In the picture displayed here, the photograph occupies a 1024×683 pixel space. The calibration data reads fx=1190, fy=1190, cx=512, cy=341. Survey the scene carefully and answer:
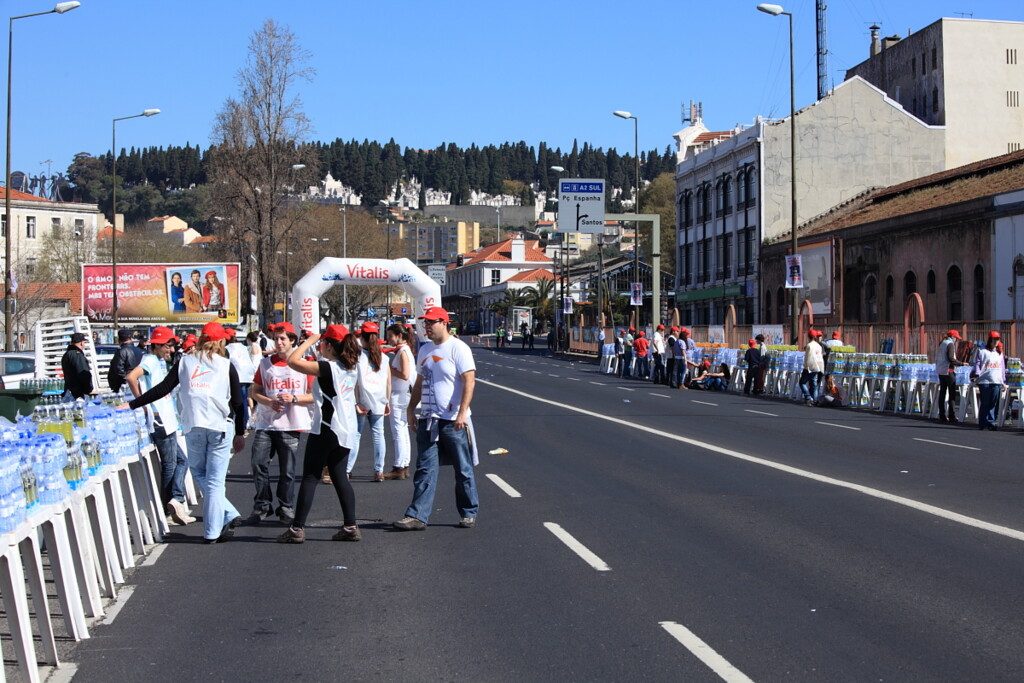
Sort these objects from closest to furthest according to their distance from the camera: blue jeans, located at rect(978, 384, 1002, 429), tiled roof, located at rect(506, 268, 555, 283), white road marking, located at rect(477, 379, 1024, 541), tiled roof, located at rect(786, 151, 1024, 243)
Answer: white road marking, located at rect(477, 379, 1024, 541), blue jeans, located at rect(978, 384, 1002, 429), tiled roof, located at rect(786, 151, 1024, 243), tiled roof, located at rect(506, 268, 555, 283)

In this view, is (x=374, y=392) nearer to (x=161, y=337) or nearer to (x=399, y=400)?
(x=399, y=400)

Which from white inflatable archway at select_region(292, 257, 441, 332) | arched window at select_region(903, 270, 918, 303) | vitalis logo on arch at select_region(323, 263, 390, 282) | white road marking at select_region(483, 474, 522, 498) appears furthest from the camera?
arched window at select_region(903, 270, 918, 303)

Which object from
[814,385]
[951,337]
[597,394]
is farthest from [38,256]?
[951,337]

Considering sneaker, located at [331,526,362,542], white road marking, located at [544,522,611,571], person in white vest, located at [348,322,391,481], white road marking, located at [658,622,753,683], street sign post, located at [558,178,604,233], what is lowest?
white road marking, located at [544,522,611,571]

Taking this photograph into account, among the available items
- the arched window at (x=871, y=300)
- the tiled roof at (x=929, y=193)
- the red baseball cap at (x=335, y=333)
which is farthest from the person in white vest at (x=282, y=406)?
the arched window at (x=871, y=300)

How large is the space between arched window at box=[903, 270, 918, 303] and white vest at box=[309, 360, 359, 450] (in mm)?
42335

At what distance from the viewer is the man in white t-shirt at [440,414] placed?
10.3 meters

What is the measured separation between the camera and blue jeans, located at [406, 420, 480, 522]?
10.3 m

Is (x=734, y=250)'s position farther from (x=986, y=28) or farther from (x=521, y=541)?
(x=521, y=541)

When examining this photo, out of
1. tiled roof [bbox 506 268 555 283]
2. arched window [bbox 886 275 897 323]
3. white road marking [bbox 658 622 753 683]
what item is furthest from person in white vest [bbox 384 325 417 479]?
tiled roof [bbox 506 268 555 283]

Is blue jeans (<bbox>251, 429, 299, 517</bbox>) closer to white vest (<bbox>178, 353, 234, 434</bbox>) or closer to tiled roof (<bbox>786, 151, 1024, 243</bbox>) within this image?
white vest (<bbox>178, 353, 234, 434</bbox>)

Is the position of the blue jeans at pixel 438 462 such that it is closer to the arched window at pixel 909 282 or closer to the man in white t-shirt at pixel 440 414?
the man in white t-shirt at pixel 440 414

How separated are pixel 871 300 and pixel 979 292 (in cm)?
903

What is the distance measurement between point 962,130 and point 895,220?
61.2 feet
